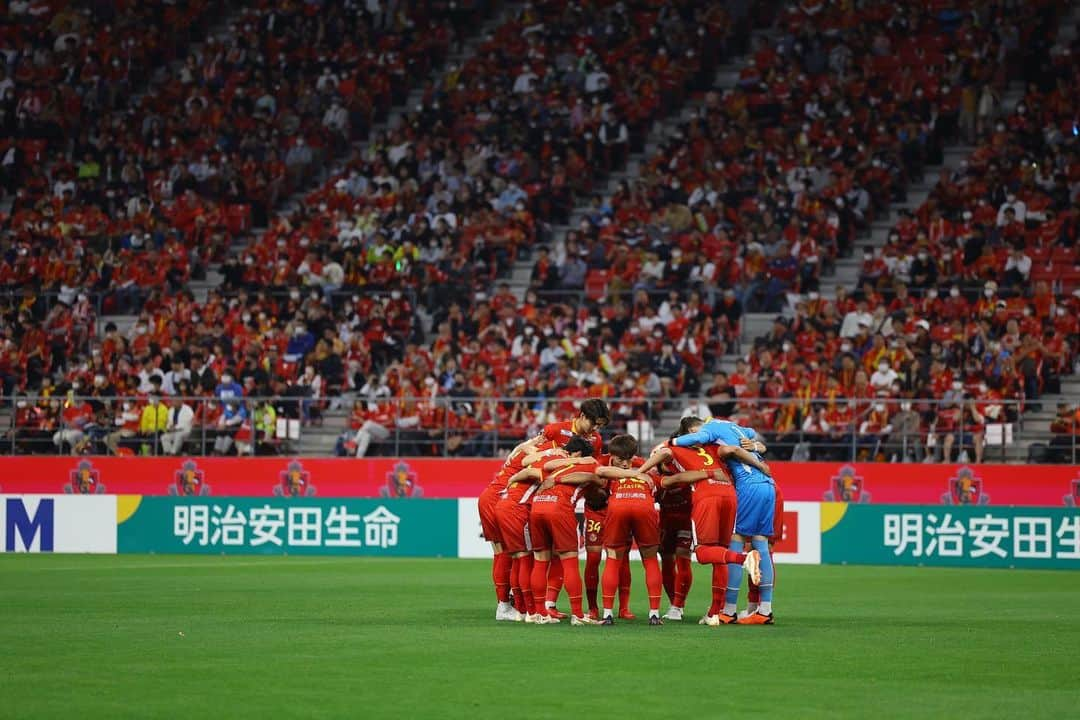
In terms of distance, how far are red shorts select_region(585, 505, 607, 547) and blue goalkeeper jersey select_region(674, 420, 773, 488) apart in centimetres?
125

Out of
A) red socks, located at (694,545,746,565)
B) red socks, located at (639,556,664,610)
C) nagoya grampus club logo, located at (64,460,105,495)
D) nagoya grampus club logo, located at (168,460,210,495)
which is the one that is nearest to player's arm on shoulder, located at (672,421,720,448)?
red socks, located at (694,545,746,565)

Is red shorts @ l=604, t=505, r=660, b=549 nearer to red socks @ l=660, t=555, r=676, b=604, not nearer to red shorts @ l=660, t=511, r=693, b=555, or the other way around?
red shorts @ l=660, t=511, r=693, b=555

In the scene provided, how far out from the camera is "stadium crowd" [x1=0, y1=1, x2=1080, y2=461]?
102 feet

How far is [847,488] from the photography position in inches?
1147

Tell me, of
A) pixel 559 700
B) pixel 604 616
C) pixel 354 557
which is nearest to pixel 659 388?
pixel 354 557

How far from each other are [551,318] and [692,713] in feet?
76.8

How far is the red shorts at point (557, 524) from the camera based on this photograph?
16422 mm

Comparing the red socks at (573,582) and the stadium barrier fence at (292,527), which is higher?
the red socks at (573,582)

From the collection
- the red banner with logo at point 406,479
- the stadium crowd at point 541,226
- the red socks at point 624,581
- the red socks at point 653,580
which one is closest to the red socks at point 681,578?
the red socks at point 624,581

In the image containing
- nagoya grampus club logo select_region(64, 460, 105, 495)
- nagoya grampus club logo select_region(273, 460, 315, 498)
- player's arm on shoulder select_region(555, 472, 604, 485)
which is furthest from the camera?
nagoya grampus club logo select_region(64, 460, 105, 495)

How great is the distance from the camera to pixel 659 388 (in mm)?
31062

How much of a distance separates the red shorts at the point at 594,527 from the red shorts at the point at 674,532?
0.63 m

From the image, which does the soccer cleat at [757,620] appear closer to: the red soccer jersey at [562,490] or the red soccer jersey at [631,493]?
the red soccer jersey at [631,493]

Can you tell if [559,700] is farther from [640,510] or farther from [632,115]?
[632,115]
